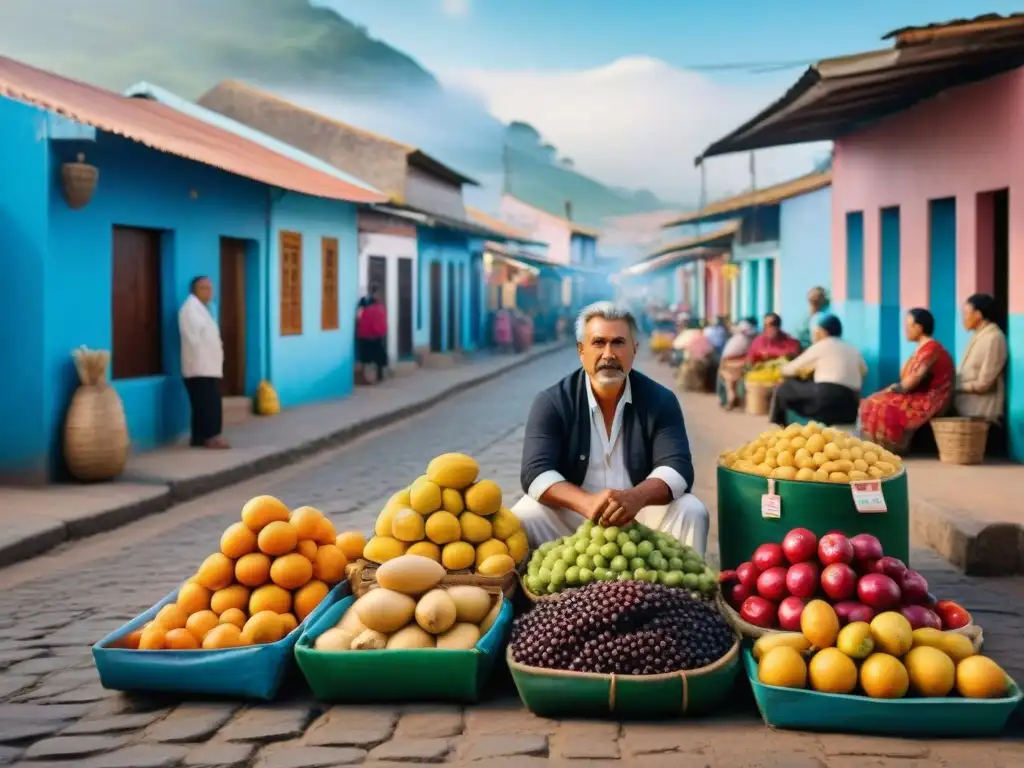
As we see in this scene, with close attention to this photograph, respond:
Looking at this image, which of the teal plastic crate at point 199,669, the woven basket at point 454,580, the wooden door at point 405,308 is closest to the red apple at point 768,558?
the woven basket at point 454,580

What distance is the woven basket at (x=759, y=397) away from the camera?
17.3 metres

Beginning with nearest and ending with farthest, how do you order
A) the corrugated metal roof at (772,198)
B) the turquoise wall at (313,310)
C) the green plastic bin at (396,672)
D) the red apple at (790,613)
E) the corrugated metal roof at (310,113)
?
the green plastic bin at (396,672), the red apple at (790,613), the turquoise wall at (313,310), the corrugated metal roof at (772,198), the corrugated metal roof at (310,113)

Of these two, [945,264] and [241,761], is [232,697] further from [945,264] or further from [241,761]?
[945,264]

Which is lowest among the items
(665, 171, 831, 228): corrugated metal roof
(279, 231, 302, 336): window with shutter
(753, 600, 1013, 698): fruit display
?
(753, 600, 1013, 698): fruit display

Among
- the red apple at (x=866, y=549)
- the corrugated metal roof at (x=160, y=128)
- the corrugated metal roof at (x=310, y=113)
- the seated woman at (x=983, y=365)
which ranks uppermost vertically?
the corrugated metal roof at (x=310, y=113)

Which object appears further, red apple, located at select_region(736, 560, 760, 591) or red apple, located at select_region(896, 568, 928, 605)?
red apple, located at select_region(736, 560, 760, 591)

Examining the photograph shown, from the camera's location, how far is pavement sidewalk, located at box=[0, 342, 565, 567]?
878cm

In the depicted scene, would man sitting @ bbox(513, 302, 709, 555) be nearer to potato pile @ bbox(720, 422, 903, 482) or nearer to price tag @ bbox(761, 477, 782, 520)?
price tag @ bbox(761, 477, 782, 520)

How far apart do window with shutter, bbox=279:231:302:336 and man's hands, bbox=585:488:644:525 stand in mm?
12962

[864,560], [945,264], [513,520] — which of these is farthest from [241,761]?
[945,264]

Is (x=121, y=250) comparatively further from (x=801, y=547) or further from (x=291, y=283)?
Result: (x=801, y=547)

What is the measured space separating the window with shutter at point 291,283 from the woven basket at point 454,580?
1265cm

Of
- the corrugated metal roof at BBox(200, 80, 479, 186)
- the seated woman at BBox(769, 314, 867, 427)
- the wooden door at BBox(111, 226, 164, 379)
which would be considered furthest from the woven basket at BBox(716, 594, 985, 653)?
the corrugated metal roof at BBox(200, 80, 479, 186)

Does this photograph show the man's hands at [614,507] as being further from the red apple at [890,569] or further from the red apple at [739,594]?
the red apple at [890,569]
